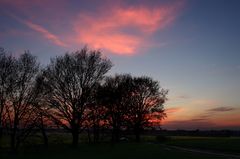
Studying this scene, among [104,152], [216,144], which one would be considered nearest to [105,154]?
[104,152]

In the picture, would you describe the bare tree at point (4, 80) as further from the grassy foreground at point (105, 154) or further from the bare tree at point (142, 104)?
the bare tree at point (142, 104)

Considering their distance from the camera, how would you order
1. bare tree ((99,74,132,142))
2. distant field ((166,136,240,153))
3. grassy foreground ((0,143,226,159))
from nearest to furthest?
1. grassy foreground ((0,143,226,159))
2. distant field ((166,136,240,153))
3. bare tree ((99,74,132,142))

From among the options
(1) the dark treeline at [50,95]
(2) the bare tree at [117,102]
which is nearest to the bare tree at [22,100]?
(1) the dark treeline at [50,95]

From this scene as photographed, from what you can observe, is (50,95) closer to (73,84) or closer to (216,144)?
(73,84)

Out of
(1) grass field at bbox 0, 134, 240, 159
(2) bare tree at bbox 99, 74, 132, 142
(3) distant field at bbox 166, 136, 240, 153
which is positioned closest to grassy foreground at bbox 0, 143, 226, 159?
(1) grass field at bbox 0, 134, 240, 159

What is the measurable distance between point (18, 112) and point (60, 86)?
7.68 metres

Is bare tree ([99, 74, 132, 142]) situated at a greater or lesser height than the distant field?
greater

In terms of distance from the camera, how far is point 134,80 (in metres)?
80.9

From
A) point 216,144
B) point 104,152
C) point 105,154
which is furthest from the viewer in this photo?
point 216,144

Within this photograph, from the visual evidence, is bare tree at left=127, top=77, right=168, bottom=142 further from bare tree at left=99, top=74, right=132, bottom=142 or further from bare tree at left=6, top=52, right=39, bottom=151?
bare tree at left=6, top=52, right=39, bottom=151

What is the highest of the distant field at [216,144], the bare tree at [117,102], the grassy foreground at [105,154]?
the bare tree at [117,102]

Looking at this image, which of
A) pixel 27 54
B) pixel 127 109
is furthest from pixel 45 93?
pixel 127 109

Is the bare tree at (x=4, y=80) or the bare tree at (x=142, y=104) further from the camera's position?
the bare tree at (x=142, y=104)

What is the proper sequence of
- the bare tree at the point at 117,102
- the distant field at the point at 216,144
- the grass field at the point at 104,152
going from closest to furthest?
1. the grass field at the point at 104,152
2. the distant field at the point at 216,144
3. the bare tree at the point at 117,102
